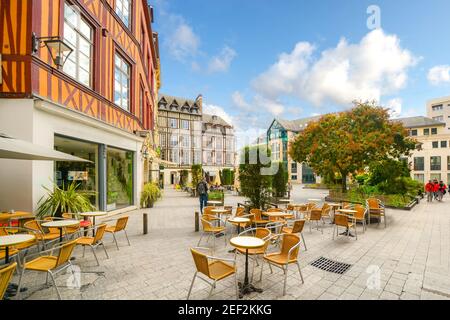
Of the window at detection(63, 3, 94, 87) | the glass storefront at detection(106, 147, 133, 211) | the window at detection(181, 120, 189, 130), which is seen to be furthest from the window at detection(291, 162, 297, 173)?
the window at detection(63, 3, 94, 87)

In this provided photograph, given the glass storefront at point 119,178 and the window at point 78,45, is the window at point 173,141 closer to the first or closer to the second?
the glass storefront at point 119,178

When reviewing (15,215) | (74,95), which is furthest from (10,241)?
(74,95)

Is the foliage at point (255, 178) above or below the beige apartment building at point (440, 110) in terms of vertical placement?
below

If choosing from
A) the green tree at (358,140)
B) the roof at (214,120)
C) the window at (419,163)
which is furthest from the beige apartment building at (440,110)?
the green tree at (358,140)

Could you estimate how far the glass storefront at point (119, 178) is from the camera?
10406mm

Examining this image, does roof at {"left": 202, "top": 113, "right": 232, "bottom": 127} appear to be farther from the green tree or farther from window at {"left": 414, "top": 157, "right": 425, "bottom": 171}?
window at {"left": 414, "top": 157, "right": 425, "bottom": 171}

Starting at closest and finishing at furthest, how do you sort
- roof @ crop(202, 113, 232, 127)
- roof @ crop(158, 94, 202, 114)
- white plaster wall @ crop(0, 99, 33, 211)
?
1. white plaster wall @ crop(0, 99, 33, 211)
2. roof @ crop(158, 94, 202, 114)
3. roof @ crop(202, 113, 232, 127)

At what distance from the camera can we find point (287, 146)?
49.5 meters

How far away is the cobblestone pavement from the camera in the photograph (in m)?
3.54

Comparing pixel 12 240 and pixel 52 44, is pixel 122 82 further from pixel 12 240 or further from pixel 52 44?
pixel 12 240

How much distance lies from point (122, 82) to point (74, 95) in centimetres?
399

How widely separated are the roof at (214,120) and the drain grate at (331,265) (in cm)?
4239

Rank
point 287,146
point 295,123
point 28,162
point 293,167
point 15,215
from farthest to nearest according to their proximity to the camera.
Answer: point 295,123 → point 293,167 → point 287,146 → point 28,162 → point 15,215

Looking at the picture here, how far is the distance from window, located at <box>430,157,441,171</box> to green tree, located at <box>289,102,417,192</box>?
33.3m
